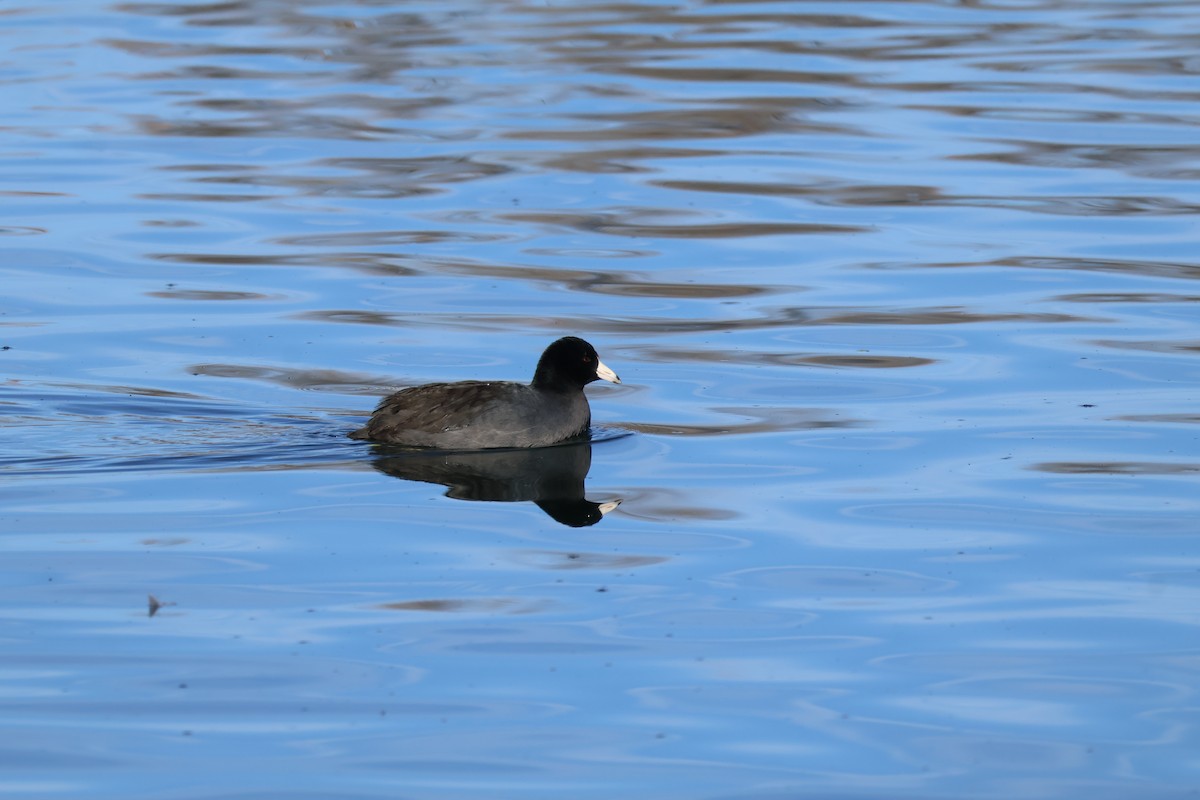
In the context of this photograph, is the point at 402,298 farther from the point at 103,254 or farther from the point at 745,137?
the point at 745,137

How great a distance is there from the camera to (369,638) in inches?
299

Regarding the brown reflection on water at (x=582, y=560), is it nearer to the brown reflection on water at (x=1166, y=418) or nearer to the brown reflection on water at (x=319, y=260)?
the brown reflection on water at (x=1166, y=418)

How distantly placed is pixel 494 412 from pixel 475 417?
115 millimetres

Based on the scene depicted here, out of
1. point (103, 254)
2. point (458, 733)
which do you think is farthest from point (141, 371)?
point (458, 733)

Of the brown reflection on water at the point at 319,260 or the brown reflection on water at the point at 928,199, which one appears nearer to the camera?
the brown reflection on water at the point at 319,260

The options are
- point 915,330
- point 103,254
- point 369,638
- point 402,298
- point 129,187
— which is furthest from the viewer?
point 129,187

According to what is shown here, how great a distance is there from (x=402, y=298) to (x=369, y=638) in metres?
7.37

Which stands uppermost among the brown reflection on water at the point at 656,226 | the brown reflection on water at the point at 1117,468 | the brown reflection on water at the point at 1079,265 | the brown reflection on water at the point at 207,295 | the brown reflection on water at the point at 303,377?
the brown reflection on water at the point at 1117,468

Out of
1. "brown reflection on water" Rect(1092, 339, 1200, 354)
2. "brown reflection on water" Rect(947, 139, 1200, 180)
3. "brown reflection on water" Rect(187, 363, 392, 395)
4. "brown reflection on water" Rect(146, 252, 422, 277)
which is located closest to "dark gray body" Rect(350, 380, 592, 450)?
"brown reflection on water" Rect(187, 363, 392, 395)

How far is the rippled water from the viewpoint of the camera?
6.86m

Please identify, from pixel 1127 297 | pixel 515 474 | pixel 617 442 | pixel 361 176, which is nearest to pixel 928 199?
pixel 1127 297

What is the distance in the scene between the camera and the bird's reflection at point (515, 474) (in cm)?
975

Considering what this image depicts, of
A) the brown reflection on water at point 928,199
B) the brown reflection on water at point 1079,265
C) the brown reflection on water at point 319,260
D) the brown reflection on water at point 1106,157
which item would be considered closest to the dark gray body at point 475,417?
the brown reflection on water at point 319,260

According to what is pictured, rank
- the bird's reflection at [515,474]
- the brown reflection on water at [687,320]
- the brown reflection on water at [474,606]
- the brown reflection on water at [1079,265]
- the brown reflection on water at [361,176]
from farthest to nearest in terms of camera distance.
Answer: the brown reflection on water at [361,176] < the brown reflection on water at [1079,265] < the brown reflection on water at [687,320] < the bird's reflection at [515,474] < the brown reflection on water at [474,606]
